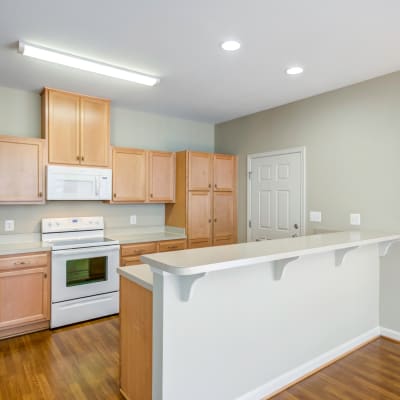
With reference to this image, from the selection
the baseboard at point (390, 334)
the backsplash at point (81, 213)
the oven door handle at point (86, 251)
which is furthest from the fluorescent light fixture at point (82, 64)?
the baseboard at point (390, 334)

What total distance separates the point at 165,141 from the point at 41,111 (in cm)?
171

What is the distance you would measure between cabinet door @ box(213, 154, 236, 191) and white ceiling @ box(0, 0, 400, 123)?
118 centimetres

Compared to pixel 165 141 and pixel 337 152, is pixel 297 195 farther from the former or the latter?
pixel 165 141

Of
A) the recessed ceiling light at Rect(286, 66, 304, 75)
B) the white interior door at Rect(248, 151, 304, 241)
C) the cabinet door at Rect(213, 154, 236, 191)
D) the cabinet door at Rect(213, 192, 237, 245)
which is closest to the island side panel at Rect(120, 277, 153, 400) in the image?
the recessed ceiling light at Rect(286, 66, 304, 75)

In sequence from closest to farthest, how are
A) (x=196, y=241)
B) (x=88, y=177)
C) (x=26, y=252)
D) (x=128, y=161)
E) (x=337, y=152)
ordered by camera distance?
1. (x=26, y=252)
2. (x=337, y=152)
3. (x=88, y=177)
4. (x=128, y=161)
5. (x=196, y=241)

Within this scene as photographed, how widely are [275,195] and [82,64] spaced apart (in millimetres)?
2731

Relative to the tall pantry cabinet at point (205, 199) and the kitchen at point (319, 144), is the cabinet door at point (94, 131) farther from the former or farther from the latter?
the tall pantry cabinet at point (205, 199)

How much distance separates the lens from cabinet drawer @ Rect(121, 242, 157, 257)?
3766mm

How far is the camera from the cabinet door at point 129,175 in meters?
3.99

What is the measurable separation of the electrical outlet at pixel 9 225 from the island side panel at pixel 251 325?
8.55 ft

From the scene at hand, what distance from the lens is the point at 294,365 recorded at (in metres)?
2.39

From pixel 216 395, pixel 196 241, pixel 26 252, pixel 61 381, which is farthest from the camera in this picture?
pixel 196 241

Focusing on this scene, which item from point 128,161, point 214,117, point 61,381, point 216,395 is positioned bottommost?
point 61,381

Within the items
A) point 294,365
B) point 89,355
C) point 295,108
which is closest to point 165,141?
point 295,108
